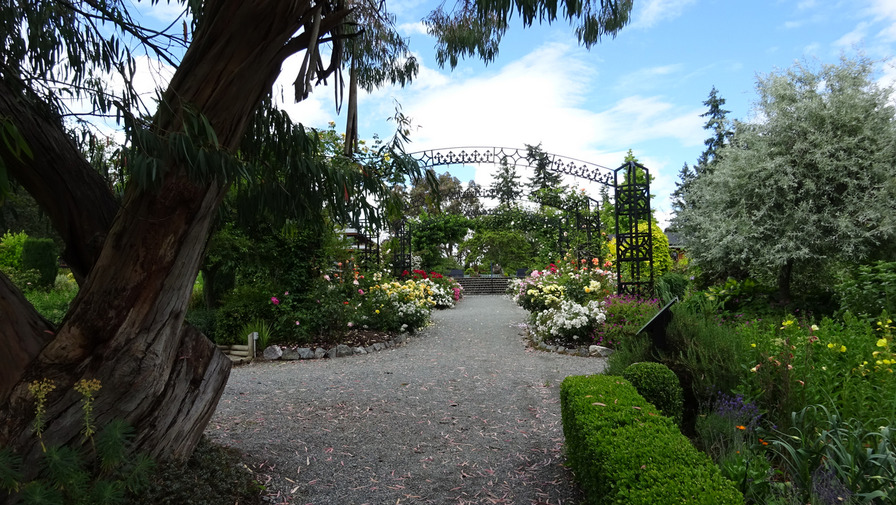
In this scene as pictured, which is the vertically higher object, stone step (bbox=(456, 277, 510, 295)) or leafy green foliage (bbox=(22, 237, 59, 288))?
leafy green foliage (bbox=(22, 237, 59, 288))

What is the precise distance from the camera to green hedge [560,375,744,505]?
174 cm

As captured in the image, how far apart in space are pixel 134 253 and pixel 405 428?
223cm

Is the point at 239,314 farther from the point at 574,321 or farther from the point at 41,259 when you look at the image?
the point at 41,259

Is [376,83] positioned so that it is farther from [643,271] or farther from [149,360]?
[643,271]

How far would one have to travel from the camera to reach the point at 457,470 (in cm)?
294

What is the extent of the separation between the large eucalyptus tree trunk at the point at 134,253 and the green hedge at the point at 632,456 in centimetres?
190

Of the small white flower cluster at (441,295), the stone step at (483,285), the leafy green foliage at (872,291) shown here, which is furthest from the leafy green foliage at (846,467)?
the stone step at (483,285)

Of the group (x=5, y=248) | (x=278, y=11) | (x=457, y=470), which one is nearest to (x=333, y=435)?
(x=457, y=470)

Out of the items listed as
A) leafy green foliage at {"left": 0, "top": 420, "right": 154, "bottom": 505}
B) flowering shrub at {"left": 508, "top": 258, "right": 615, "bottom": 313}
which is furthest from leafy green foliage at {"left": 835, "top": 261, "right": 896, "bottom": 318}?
leafy green foliage at {"left": 0, "top": 420, "right": 154, "bottom": 505}

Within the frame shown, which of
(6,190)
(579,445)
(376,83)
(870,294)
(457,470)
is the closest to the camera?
(6,190)

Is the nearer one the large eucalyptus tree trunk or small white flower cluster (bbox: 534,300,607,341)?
the large eucalyptus tree trunk

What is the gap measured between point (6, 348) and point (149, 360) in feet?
1.72

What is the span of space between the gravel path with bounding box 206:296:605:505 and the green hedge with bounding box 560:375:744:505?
441mm

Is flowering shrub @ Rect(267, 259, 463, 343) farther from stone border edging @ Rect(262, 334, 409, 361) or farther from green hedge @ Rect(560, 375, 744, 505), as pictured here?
green hedge @ Rect(560, 375, 744, 505)
